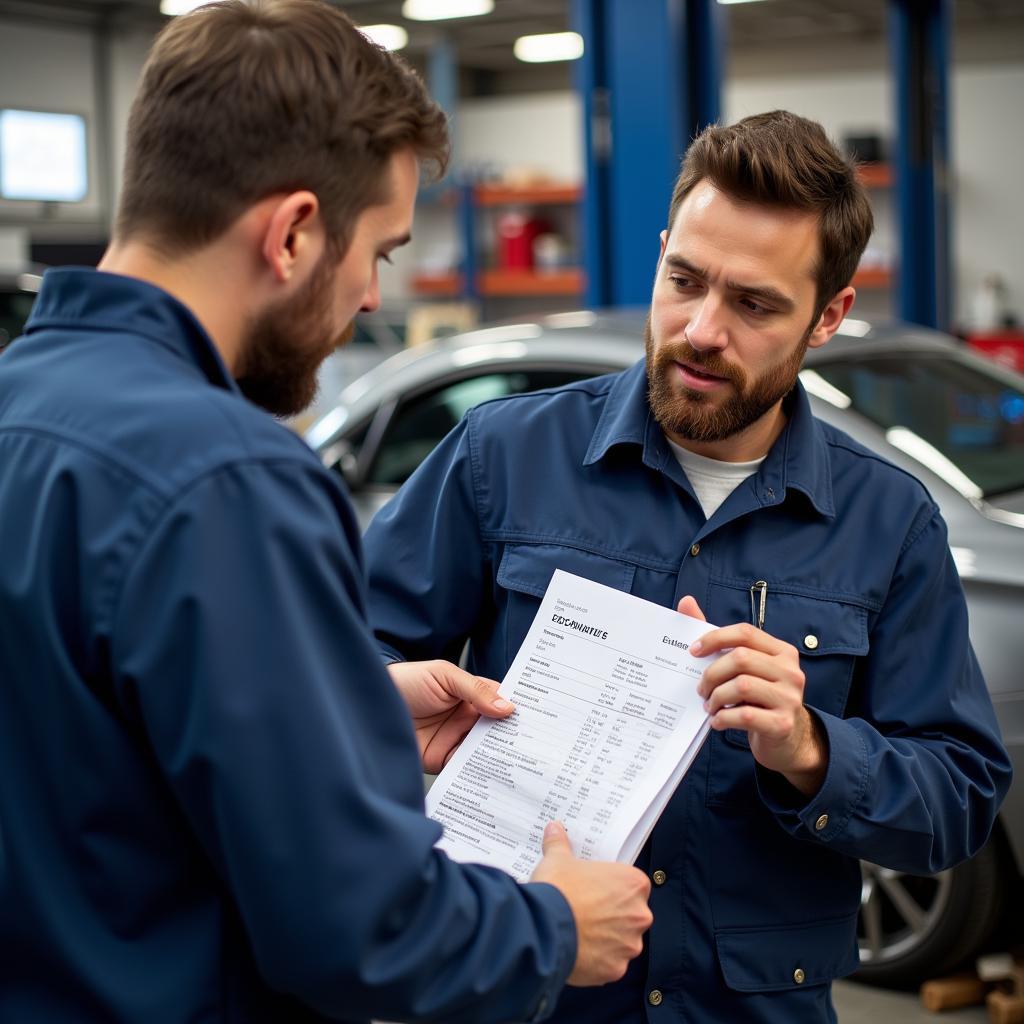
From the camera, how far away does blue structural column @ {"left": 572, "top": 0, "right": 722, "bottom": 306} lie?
6.09 meters

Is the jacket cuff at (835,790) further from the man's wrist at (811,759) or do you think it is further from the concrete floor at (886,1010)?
the concrete floor at (886,1010)

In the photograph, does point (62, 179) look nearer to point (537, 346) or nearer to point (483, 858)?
point (537, 346)

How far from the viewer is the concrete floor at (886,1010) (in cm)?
327

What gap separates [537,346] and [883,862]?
247 cm

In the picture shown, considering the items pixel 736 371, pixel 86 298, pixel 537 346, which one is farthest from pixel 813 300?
pixel 537 346

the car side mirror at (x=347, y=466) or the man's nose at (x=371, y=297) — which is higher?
the man's nose at (x=371, y=297)

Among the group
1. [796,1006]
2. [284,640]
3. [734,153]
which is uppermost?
[734,153]

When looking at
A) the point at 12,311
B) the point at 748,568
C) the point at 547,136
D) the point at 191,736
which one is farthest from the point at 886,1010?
the point at 547,136

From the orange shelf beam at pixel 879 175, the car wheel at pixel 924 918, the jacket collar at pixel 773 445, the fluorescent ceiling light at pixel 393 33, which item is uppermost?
the fluorescent ceiling light at pixel 393 33

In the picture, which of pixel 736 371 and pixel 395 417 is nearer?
pixel 736 371

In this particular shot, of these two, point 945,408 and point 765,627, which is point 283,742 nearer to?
point 765,627

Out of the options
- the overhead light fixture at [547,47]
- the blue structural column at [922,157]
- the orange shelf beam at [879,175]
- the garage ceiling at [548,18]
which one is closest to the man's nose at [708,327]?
the blue structural column at [922,157]

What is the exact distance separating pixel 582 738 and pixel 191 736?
24.9 inches

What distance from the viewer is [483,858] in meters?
1.54
